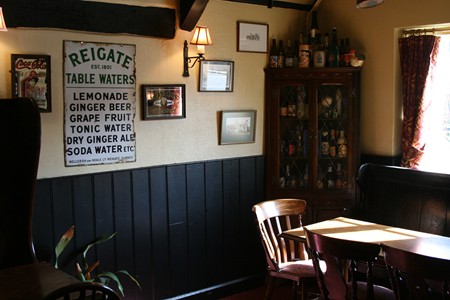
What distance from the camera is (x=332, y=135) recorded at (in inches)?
182

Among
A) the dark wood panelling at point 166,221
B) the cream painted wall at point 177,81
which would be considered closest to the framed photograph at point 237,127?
the cream painted wall at point 177,81

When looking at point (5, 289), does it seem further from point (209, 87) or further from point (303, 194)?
point (303, 194)

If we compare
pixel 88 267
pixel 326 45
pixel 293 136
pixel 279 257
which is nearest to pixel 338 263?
pixel 279 257

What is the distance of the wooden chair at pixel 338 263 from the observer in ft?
9.07

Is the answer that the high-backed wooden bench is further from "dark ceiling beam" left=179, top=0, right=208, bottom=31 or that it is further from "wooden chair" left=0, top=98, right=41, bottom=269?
"wooden chair" left=0, top=98, right=41, bottom=269

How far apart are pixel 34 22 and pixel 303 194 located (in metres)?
2.52

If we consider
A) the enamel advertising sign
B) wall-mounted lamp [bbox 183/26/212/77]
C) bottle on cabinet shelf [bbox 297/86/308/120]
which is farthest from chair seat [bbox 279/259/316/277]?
wall-mounted lamp [bbox 183/26/212/77]

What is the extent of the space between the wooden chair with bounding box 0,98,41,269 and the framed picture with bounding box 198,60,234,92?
1.72 m

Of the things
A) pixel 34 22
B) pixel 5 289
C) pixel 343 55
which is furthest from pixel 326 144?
pixel 5 289

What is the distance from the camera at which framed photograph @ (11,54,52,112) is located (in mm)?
3312

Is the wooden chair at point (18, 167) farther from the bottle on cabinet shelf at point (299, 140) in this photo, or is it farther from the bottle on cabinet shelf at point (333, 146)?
the bottle on cabinet shelf at point (333, 146)

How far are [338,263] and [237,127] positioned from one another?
5.95 feet

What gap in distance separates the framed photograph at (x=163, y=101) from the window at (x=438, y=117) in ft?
6.18

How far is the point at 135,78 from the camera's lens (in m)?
3.87
